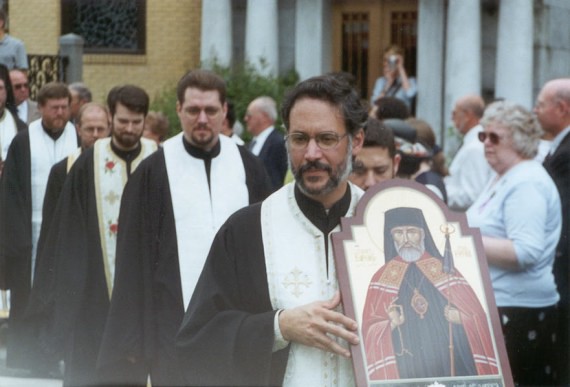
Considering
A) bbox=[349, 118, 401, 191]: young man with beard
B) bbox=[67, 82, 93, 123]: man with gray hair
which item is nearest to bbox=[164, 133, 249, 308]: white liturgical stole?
bbox=[349, 118, 401, 191]: young man with beard

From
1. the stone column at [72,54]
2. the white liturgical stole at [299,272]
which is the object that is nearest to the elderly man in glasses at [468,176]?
the white liturgical stole at [299,272]

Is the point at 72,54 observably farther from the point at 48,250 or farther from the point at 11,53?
the point at 48,250

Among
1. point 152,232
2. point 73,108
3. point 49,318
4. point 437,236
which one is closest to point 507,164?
point 152,232

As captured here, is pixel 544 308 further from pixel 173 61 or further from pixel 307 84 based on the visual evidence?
pixel 173 61

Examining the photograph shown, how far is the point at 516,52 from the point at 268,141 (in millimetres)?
7943

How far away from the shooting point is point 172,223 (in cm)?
642

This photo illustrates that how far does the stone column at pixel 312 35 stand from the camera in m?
19.3

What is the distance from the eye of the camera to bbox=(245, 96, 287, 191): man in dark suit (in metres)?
10.9

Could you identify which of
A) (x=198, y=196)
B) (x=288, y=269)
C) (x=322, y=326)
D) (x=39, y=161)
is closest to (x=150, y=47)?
(x=39, y=161)

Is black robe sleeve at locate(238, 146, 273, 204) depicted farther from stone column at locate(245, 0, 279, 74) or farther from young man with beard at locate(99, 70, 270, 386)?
stone column at locate(245, 0, 279, 74)

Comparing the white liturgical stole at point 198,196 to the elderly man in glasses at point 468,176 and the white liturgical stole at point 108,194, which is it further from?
the elderly man in glasses at point 468,176

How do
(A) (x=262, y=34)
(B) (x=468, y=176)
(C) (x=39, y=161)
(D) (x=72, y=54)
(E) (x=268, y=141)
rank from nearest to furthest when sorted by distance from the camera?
(B) (x=468, y=176)
(C) (x=39, y=161)
(E) (x=268, y=141)
(D) (x=72, y=54)
(A) (x=262, y=34)

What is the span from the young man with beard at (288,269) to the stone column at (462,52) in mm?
14308

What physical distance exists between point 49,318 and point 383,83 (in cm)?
740
